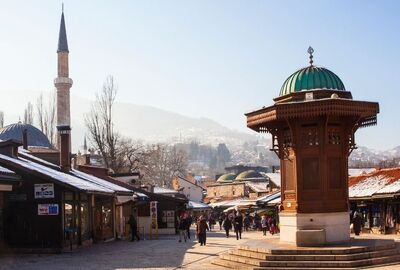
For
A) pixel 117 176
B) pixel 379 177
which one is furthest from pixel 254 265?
pixel 117 176

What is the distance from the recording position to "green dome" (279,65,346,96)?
748 inches

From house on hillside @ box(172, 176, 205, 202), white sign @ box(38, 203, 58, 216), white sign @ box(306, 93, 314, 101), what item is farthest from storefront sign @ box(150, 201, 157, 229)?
house on hillside @ box(172, 176, 205, 202)

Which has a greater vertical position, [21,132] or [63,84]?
[63,84]

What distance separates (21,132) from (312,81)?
133ft

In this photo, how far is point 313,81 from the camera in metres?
19.0

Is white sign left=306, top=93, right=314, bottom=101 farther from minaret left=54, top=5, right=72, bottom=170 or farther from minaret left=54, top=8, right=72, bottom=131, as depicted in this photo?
minaret left=54, top=8, right=72, bottom=131

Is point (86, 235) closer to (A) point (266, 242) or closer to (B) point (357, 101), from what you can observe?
(A) point (266, 242)

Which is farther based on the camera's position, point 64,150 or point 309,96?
point 64,150

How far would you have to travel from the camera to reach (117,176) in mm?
45719

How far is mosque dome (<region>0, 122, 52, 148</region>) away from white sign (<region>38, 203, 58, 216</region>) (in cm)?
3024

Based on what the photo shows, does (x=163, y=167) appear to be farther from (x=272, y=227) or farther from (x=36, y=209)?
(x=36, y=209)

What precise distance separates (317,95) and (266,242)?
4.84 metres

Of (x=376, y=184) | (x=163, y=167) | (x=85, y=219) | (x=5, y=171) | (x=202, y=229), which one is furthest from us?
(x=163, y=167)

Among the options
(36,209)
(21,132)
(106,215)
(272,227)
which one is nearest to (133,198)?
(106,215)
